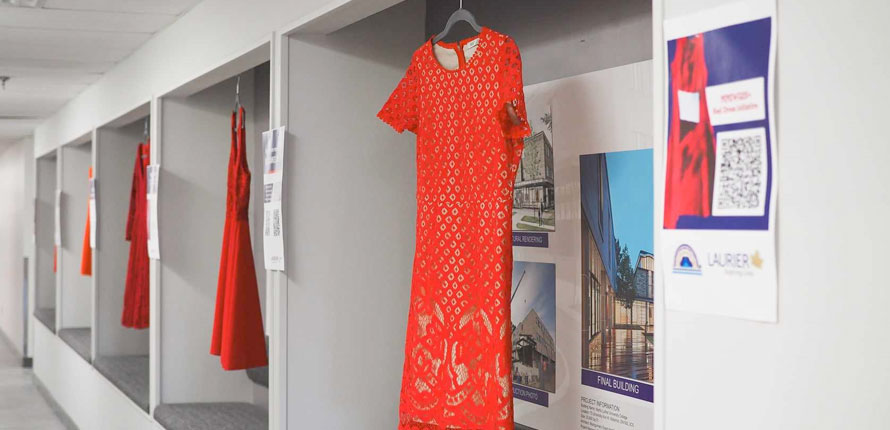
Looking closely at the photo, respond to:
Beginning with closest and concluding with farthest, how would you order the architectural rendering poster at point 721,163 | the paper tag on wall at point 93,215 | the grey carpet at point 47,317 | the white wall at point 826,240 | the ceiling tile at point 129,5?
the white wall at point 826,240 < the architectural rendering poster at point 721,163 < the ceiling tile at point 129,5 < the paper tag on wall at point 93,215 < the grey carpet at point 47,317

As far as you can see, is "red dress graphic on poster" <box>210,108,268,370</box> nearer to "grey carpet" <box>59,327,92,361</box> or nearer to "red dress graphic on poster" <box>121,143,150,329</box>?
"red dress graphic on poster" <box>121,143,150,329</box>

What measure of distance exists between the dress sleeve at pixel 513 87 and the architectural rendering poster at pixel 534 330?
0.52 metres

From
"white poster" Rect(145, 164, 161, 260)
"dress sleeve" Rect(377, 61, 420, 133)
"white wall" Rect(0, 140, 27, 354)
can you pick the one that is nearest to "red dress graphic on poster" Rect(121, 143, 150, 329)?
"white poster" Rect(145, 164, 161, 260)

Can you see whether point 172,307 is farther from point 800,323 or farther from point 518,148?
point 800,323

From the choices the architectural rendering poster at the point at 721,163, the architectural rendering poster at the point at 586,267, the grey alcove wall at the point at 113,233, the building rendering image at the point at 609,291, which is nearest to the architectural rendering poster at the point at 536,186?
the architectural rendering poster at the point at 586,267

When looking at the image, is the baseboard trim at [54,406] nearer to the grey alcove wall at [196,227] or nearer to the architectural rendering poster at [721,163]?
the grey alcove wall at [196,227]

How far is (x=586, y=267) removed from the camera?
2348mm

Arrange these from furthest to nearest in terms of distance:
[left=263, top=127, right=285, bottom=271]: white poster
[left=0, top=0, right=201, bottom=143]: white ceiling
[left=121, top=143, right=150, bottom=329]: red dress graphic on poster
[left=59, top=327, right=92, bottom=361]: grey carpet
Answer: [left=59, top=327, right=92, bottom=361]: grey carpet, [left=121, top=143, right=150, bottom=329]: red dress graphic on poster, [left=0, top=0, right=201, bottom=143]: white ceiling, [left=263, top=127, right=285, bottom=271]: white poster

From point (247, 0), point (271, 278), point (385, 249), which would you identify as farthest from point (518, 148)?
point (247, 0)

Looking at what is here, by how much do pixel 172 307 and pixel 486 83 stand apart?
8.78 ft

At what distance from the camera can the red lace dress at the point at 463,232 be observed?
7.00 ft

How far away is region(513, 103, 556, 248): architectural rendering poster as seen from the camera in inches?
97.3

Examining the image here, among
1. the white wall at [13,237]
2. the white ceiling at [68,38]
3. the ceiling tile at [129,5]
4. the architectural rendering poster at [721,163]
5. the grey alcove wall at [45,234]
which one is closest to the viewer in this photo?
the architectural rendering poster at [721,163]

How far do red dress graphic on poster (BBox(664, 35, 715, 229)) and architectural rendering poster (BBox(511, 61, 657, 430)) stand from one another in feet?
2.71
